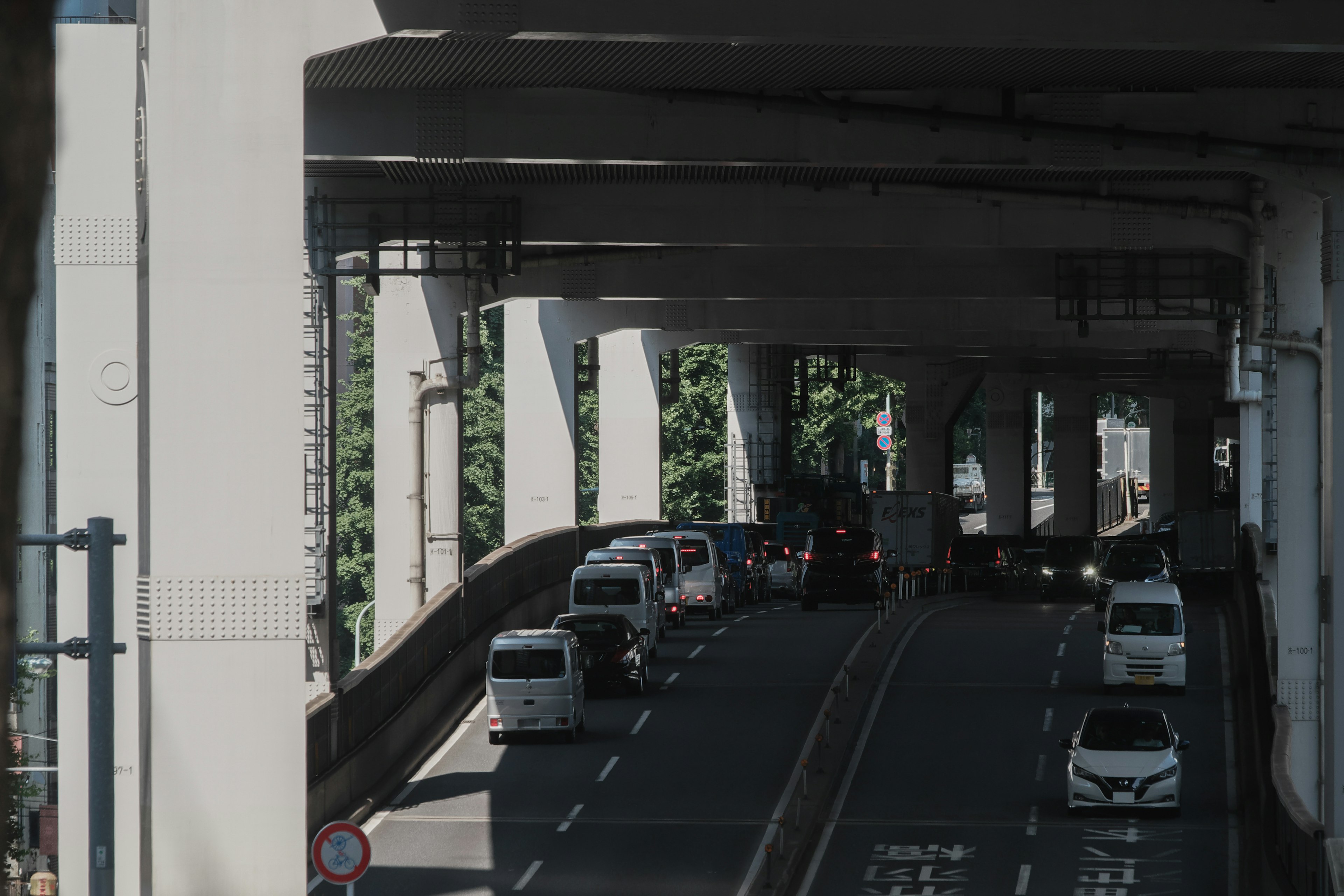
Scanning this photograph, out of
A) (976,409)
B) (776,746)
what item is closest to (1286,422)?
(776,746)

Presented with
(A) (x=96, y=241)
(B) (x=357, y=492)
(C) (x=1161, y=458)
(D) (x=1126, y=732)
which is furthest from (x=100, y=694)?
(C) (x=1161, y=458)

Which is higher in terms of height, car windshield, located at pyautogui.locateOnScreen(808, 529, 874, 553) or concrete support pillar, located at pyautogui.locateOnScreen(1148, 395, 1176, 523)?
concrete support pillar, located at pyautogui.locateOnScreen(1148, 395, 1176, 523)

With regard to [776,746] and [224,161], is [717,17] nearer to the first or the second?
[224,161]

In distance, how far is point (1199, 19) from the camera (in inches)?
635

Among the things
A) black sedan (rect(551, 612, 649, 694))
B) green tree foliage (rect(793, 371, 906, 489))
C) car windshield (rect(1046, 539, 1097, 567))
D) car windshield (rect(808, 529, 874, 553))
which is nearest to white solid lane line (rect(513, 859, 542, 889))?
black sedan (rect(551, 612, 649, 694))

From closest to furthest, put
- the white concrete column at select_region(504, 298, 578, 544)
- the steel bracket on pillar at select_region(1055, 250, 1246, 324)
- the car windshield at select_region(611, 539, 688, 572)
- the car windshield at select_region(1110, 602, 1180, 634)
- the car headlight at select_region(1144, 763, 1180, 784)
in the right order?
the car headlight at select_region(1144, 763, 1180, 784) → the steel bracket on pillar at select_region(1055, 250, 1246, 324) → the car windshield at select_region(1110, 602, 1180, 634) → the car windshield at select_region(611, 539, 688, 572) → the white concrete column at select_region(504, 298, 578, 544)

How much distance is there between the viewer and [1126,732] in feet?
84.5

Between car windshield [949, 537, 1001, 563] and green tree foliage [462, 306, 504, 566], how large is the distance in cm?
4436

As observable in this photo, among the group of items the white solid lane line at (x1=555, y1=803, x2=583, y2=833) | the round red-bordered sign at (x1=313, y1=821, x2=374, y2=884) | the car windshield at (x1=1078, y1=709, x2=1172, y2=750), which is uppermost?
the round red-bordered sign at (x1=313, y1=821, x2=374, y2=884)

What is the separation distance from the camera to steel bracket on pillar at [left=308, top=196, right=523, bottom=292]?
2916 cm

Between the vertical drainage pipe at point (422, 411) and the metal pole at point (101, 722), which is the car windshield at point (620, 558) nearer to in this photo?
the vertical drainage pipe at point (422, 411)

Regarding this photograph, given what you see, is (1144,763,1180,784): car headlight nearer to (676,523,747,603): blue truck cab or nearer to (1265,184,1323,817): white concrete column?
(1265,184,1323,817): white concrete column

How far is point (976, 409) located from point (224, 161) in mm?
132881

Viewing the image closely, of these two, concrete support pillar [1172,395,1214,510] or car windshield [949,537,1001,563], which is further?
concrete support pillar [1172,395,1214,510]
